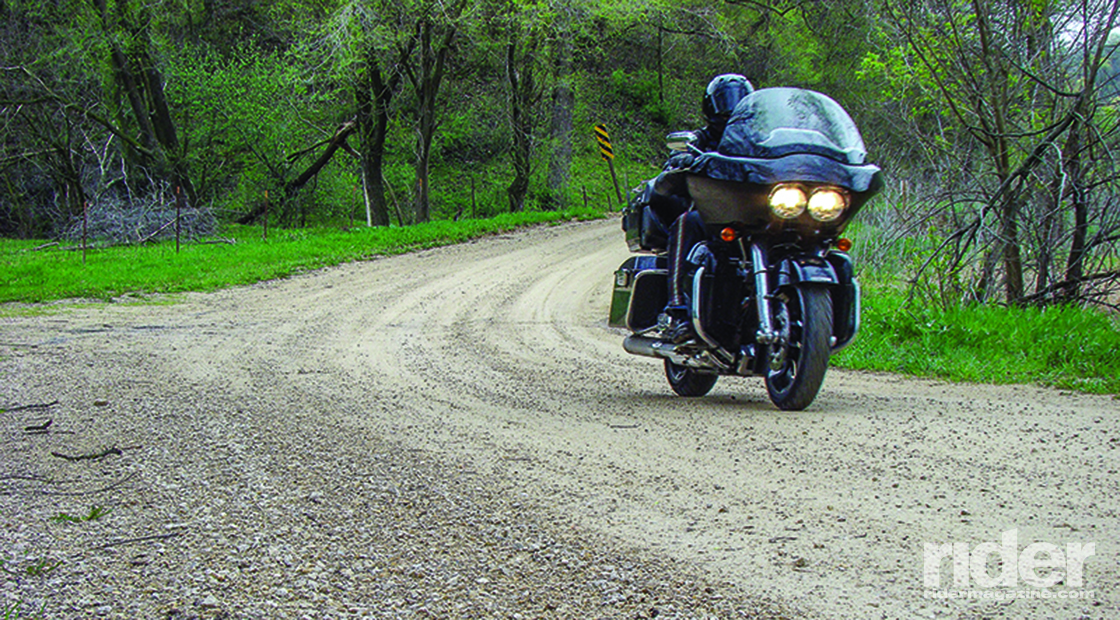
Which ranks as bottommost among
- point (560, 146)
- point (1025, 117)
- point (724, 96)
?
point (724, 96)

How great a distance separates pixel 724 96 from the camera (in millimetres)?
6000

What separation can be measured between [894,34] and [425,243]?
12436 millimetres

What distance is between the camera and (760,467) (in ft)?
13.2

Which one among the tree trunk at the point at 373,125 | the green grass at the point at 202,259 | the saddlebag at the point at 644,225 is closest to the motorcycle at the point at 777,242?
the saddlebag at the point at 644,225

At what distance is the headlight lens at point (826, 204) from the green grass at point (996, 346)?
104 inches

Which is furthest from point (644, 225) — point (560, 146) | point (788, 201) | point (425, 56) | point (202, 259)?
point (560, 146)

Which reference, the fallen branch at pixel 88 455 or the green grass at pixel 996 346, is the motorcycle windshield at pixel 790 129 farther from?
the fallen branch at pixel 88 455

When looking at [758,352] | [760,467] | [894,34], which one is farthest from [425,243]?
[760,467]

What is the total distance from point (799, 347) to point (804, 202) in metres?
0.80

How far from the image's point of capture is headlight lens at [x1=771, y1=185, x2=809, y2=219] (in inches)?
199

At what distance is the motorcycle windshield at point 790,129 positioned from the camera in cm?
521

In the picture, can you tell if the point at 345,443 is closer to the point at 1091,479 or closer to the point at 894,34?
the point at 1091,479

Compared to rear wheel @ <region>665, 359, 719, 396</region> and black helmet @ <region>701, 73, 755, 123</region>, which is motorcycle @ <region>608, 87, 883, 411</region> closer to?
black helmet @ <region>701, 73, 755, 123</region>

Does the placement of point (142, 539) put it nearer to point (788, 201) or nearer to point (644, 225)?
point (788, 201)
